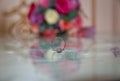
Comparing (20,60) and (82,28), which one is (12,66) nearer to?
(20,60)

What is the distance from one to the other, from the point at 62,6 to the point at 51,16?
0.24ft

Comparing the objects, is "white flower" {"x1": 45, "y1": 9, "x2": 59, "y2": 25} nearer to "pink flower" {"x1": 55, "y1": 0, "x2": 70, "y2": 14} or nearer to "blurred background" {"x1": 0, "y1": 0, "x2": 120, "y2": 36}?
"pink flower" {"x1": 55, "y1": 0, "x2": 70, "y2": 14}

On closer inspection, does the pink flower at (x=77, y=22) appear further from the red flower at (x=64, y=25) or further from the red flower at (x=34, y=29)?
the red flower at (x=34, y=29)

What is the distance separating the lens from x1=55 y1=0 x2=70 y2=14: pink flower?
3.09ft

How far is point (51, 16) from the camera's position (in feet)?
3.03

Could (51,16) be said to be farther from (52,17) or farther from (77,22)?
(77,22)

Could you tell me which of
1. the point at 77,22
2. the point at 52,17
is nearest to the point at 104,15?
the point at 77,22

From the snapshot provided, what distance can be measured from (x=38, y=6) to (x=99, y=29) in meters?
0.32

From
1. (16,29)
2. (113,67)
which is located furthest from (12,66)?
(16,29)

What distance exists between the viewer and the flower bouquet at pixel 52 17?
3.05 feet

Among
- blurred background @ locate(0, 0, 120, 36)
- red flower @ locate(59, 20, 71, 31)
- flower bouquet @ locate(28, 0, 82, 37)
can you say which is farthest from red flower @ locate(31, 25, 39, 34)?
blurred background @ locate(0, 0, 120, 36)

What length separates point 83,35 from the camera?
982 millimetres

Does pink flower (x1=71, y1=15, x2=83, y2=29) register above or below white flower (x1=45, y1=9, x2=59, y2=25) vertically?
below

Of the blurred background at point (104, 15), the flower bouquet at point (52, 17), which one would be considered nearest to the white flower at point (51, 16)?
the flower bouquet at point (52, 17)
